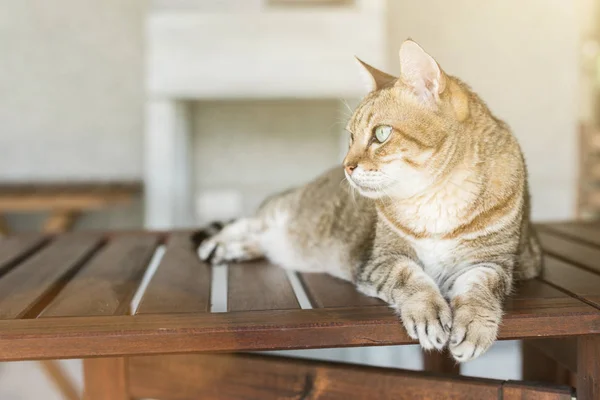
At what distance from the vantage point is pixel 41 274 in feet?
4.41

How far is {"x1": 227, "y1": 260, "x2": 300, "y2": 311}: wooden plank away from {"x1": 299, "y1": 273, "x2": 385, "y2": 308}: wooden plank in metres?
0.04

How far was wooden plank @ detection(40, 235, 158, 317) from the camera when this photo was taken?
3.59ft

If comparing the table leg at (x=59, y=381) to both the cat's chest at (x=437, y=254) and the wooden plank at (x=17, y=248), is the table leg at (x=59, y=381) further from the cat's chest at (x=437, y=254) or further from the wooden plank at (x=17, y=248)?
the cat's chest at (x=437, y=254)

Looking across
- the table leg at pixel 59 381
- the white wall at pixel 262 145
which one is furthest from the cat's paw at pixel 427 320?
the white wall at pixel 262 145

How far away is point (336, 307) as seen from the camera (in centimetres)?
108

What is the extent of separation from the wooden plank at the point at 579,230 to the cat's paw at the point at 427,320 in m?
0.81

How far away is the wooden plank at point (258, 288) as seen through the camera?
111 centimetres

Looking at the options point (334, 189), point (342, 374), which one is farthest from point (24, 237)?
point (342, 374)

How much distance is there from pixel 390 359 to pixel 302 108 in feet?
3.96

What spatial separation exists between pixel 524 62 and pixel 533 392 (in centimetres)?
232

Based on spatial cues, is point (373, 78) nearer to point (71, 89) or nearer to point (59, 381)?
point (59, 381)

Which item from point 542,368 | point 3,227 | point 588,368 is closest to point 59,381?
point 3,227

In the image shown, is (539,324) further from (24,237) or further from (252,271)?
(24,237)

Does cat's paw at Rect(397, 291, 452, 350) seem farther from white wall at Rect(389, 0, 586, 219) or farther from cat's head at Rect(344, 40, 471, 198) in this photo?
white wall at Rect(389, 0, 586, 219)
